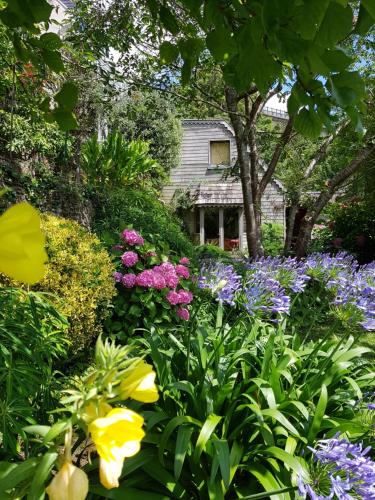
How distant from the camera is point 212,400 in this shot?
7.36 ft

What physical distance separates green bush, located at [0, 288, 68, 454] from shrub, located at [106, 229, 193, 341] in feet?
7.12

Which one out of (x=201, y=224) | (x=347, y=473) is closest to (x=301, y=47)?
(x=347, y=473)

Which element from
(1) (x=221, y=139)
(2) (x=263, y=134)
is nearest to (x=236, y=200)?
(1) (x=221, y=139)

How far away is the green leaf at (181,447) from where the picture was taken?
5.84ft

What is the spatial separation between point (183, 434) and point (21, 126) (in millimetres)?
6763

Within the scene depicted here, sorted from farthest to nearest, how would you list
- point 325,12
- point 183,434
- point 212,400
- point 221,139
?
1. point 221,139
2. point 212,400
3. point 183,434
4. point 325,12

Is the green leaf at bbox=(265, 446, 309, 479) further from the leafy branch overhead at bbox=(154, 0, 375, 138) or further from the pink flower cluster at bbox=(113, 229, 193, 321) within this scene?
the pink flower cluster at bbox=(113, 229, 193, 321)

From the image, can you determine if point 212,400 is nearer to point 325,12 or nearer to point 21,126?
point 325,12

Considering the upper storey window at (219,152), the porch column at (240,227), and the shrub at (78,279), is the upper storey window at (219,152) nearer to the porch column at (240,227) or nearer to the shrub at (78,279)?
the porch column at (240,227)

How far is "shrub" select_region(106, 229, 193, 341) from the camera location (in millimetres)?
4883

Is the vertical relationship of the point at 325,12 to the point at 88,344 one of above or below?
above

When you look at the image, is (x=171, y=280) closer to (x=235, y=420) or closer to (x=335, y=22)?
(x=235, y=420)

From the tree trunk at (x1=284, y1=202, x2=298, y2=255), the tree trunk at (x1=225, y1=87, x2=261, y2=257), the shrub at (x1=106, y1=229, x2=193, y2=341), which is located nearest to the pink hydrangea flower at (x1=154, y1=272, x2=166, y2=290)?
the shrub at (x1=106, y1=229, x2=193, y2=341)

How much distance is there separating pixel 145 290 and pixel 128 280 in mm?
240
